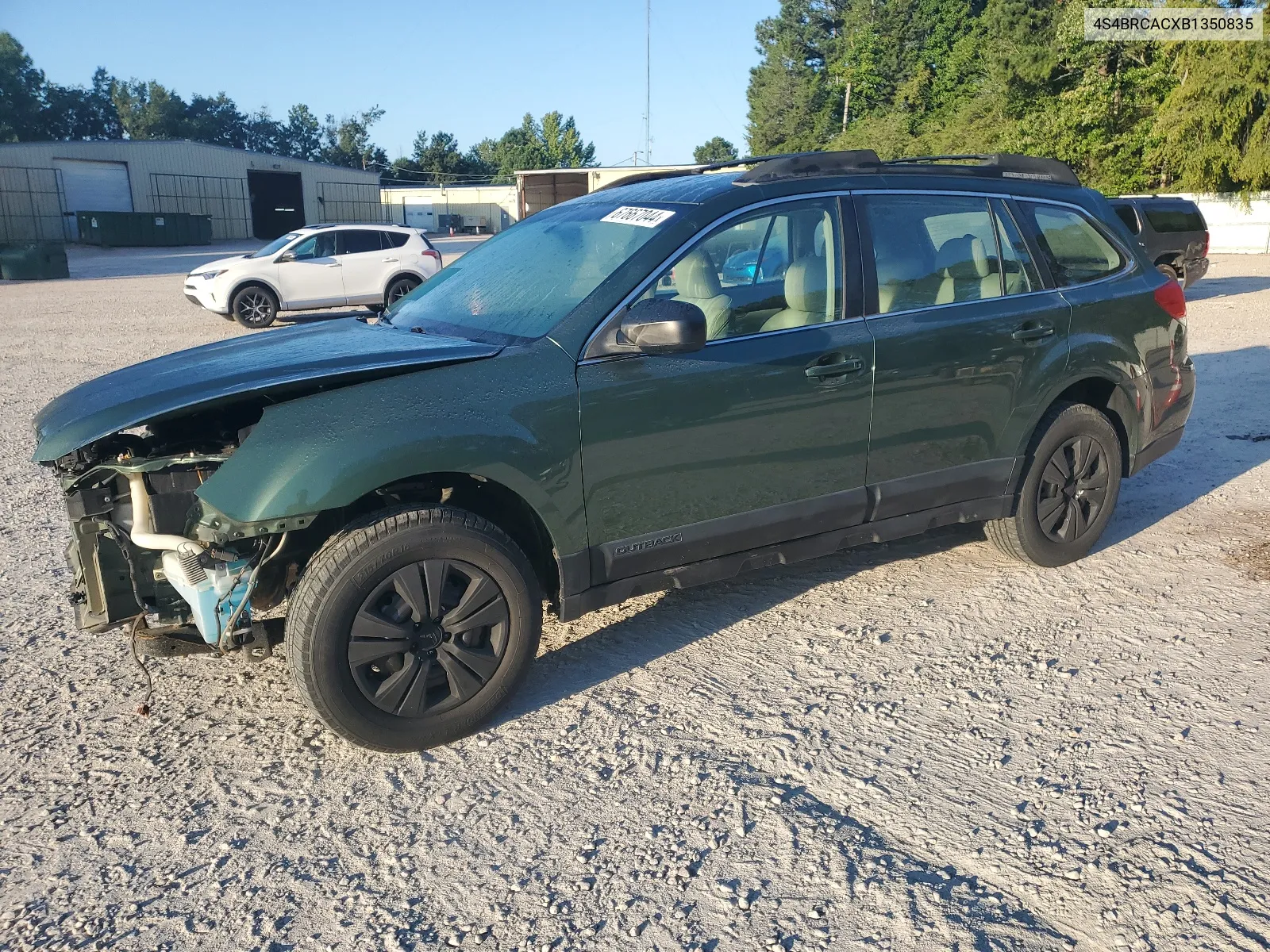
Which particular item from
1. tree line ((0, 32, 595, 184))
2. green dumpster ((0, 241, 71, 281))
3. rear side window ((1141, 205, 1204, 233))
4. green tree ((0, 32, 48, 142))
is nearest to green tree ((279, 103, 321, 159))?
tree line ((0, 32, 595, 184))

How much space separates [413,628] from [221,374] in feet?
3.55

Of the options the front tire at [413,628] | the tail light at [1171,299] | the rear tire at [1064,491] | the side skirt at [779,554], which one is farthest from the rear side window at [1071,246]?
the front tire at [413,628]

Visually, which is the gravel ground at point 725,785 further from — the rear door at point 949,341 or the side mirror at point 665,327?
the side mirror at point 665,327

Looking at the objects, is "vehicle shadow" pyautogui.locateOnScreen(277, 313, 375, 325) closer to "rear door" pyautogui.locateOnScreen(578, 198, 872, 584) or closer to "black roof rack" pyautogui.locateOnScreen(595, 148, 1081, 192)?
"black roof rack" pyautogui.locateOnScreen(595, 148, 1081, 192)

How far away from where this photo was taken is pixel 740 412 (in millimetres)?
3725

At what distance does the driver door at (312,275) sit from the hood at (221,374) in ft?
45.4

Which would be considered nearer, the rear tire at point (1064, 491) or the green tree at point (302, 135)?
the rear tire at point (1064, 491)

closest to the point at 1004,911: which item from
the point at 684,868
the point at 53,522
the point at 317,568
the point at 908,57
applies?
the point at 684,868

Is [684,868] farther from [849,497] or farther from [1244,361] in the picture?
[1244,361]

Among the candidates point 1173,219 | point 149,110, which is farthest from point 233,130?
point 1173,219

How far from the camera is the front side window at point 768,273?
3814 millimetres

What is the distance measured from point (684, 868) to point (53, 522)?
4.77 meters

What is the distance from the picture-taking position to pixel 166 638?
10.8ft

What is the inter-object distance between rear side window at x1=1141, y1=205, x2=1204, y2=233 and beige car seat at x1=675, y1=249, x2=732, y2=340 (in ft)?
39.0
